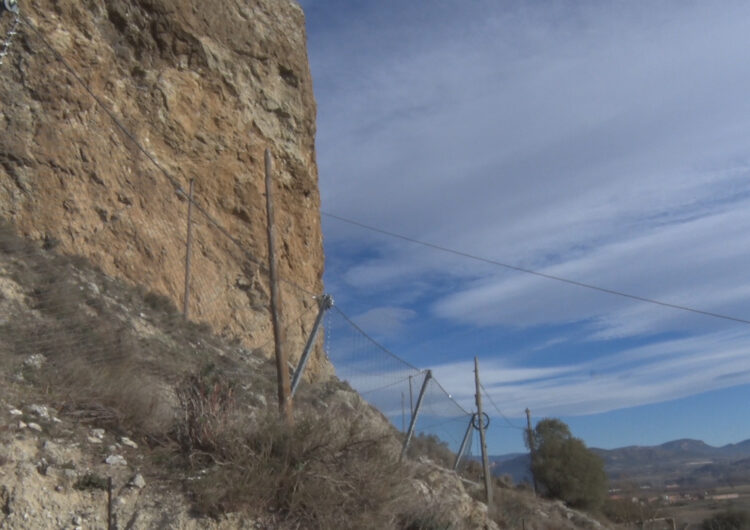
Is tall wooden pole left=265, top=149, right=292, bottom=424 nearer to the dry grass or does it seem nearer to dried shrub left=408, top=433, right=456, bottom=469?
the dry grass

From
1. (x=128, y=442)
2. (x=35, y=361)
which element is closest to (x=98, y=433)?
(x=128, y=442)

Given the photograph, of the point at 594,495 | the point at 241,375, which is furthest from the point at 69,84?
the point at 594,495

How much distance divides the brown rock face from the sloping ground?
531 centimetres

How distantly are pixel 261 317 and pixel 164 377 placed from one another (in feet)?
29.6

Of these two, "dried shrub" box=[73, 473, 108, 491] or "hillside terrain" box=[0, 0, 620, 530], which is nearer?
"dried shrub" box=[73, 473, 108, 491]

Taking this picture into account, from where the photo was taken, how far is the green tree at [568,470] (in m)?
36.4

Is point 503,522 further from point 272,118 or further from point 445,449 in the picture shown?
point 272,118

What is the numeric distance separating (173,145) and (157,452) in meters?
13.7

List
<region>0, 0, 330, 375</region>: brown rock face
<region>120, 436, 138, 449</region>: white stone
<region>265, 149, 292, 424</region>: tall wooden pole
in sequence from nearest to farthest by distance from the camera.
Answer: <region>120, 436, 138, 449</region>: white stone, <region>265, 149, 292, 424</region>: tall wooden pole, <region>0, 0, 330, 375</region>: brown rock face

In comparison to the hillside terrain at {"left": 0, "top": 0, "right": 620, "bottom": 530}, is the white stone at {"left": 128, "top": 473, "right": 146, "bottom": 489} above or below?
below

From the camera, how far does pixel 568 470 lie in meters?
37.1

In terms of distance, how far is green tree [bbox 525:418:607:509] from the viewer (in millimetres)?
36406

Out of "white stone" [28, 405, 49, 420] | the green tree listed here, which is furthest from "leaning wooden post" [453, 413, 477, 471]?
the green tree

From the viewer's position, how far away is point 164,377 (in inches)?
483
